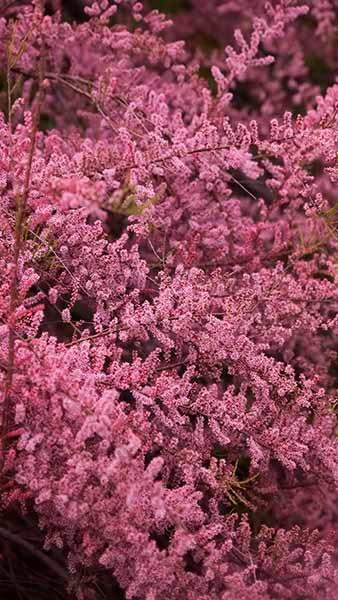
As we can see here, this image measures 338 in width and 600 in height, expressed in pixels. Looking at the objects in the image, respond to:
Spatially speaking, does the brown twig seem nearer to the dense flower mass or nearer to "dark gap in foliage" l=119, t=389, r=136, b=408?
the dense flower mass

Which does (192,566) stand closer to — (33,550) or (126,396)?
(33,550)

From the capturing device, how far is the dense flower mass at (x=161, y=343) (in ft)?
6.13

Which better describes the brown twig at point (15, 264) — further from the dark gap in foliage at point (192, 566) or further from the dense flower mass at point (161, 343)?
the dark gap in foliage at point (192, 566)

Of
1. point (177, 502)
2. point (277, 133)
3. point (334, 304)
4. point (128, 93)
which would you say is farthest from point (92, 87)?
point (177, 502)

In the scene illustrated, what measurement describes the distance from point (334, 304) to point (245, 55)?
3.39ft

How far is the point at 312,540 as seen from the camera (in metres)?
2.34

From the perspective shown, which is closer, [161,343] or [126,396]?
[161,343]

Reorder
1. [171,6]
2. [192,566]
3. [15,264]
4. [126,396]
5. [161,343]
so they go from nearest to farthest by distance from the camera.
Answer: [15,264]
[192,566]
[161,343]
[126,396]
[171,6]

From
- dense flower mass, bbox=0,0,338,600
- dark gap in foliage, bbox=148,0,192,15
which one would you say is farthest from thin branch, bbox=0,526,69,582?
dark gap in foliage, bbox=148,0,192,15

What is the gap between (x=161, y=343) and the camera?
251cm

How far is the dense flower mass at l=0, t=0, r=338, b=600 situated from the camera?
1.87 m

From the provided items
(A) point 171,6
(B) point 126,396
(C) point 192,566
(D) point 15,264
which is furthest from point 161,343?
(A) point 171,6

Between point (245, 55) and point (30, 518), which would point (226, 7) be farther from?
point (30, 518)

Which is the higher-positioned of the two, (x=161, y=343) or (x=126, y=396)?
(x=161, y=343)
